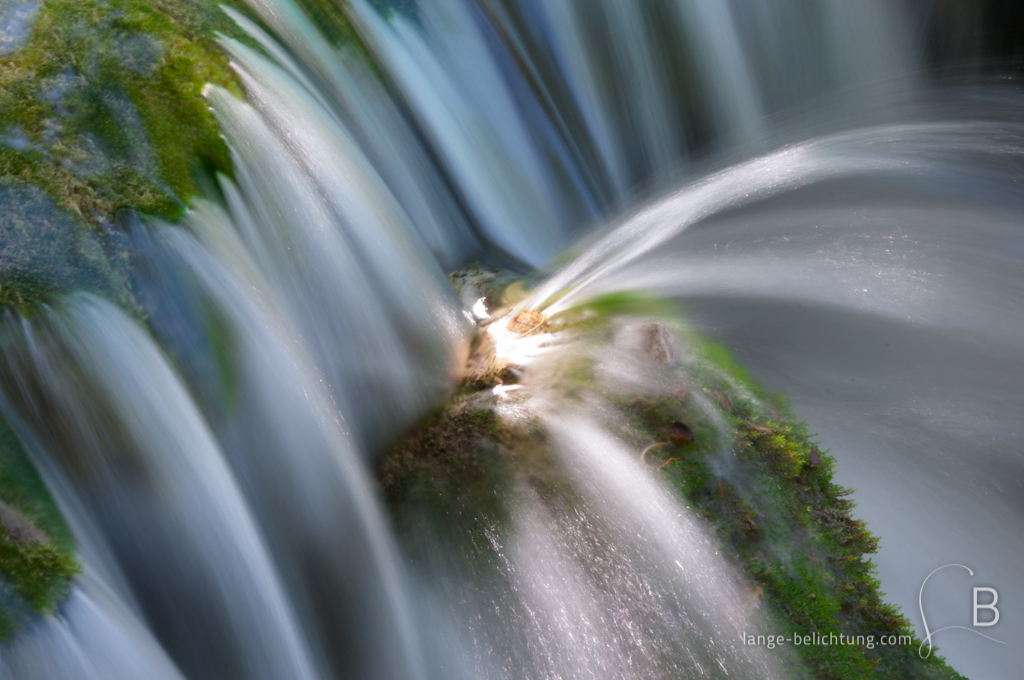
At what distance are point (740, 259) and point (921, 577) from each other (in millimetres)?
1993

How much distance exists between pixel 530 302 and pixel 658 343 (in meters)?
0.89

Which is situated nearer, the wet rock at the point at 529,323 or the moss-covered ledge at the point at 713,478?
the moss-covered ledge at the point at 713,478

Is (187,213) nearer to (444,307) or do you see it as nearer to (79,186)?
(79,186)

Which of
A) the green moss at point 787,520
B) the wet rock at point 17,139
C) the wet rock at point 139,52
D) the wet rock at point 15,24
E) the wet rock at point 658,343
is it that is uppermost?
the wet rock at point 15,24

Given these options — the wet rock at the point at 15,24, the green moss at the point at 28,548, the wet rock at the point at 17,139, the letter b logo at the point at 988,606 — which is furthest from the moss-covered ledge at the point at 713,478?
the wet rock at the point at 15,24

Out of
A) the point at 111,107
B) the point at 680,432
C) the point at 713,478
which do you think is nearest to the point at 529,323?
the point at 680,432

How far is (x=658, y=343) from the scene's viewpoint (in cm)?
407

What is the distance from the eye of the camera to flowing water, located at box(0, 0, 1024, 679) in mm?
3070

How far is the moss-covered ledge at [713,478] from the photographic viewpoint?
131 inches

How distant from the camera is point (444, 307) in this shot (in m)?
4.32

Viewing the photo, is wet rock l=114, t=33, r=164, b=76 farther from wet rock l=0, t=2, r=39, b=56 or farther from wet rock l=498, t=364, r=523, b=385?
wet rock l=498, t=364, r=523, b=385

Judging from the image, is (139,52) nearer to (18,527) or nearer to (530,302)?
(18,527)

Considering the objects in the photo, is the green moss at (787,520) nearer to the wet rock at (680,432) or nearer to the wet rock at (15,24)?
the wet rock at (680,432)

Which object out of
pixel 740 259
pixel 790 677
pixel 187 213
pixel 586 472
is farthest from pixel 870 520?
pixel 187 213
